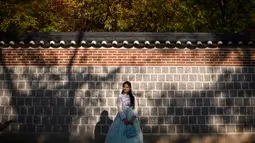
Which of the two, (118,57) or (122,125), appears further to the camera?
(118,57)

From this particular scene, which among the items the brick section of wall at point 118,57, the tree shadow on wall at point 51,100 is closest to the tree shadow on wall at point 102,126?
the tree shadow on wall at point 51,100

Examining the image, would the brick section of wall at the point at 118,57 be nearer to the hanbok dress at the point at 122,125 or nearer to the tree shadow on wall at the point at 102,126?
the tree shadow on wall at the point at 102,126

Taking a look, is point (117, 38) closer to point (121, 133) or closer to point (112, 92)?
point (112, 92)

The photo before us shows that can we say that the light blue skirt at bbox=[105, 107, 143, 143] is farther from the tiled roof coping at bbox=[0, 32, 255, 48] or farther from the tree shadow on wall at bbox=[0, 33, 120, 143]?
the tiled roof coping at bbox=[0, 32, 255, 48]

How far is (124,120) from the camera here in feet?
18.8

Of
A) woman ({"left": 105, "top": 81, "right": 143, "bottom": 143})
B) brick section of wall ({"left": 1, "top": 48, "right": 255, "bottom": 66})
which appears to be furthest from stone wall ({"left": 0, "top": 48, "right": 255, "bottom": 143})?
woman ({"left": 105, "top": 81, "right": 143, "bottom": 143})

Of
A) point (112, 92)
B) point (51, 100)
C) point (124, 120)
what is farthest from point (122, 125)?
point (51, 100)

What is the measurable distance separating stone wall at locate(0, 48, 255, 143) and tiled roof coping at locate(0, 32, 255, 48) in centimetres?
25

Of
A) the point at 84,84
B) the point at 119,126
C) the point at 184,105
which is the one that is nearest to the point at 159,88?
the point at 184,105

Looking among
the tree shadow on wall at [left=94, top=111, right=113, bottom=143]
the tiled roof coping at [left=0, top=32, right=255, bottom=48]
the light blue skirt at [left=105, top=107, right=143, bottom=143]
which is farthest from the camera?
the tree shadow on wall at [left=94, top=111, right=113, bottom=143]

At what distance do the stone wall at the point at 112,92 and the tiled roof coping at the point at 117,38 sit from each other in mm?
251

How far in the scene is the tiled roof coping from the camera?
793 centimetres

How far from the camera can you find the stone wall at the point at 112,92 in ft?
26.5

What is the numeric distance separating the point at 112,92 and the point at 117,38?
1.56 metres
